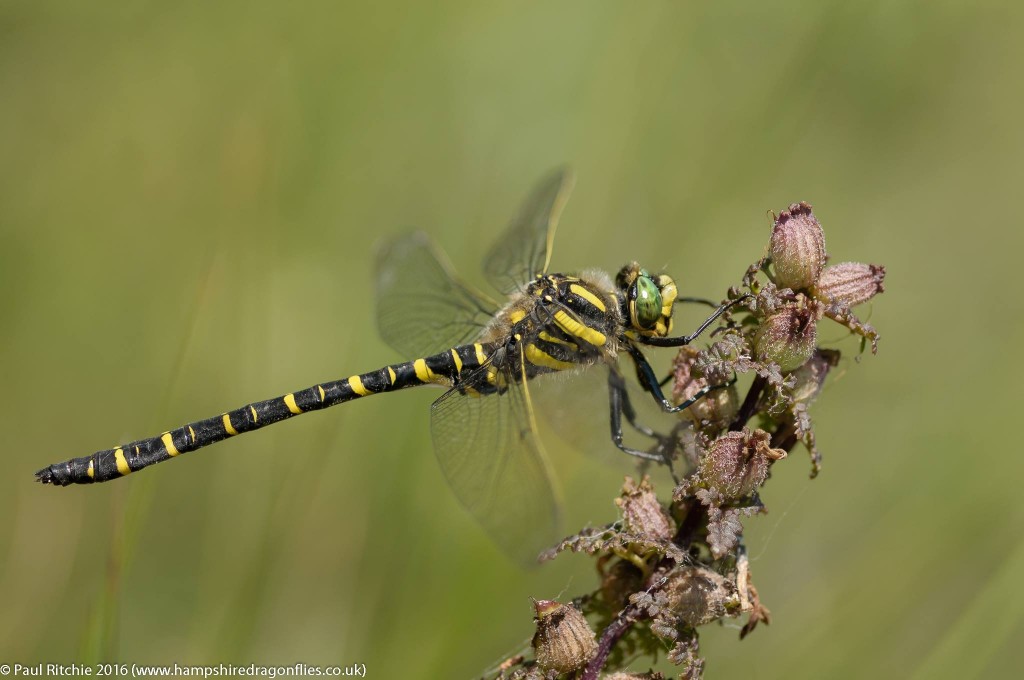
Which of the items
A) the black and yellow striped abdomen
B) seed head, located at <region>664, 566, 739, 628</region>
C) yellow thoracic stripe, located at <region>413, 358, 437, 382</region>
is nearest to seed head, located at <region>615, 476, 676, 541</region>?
seed head, located at <region>664, 566, 739, 628</region>

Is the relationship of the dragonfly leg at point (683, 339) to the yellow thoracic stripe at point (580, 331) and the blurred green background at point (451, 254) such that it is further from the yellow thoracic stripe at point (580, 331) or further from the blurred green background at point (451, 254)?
the blurred green background at point (451, 254)

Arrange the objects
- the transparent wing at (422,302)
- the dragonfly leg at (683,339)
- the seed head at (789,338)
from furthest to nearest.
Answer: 1. the transparent wing at (422,302)
2. the dragonfly leg at (683,339)
3. the seed head at (789,338)

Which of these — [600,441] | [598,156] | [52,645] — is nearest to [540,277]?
[600,441]

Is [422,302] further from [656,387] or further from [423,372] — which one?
[656,387]

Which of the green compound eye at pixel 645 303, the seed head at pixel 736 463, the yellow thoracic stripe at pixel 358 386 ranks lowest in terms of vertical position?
the seed head at pixel 736 463

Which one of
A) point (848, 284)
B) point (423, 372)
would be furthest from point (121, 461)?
point (848, 284)

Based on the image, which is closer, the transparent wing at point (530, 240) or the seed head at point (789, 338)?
the seed head at point (789, 338)

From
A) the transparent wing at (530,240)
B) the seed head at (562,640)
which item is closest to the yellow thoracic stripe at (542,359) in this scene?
the transparent wing at (530,240)
